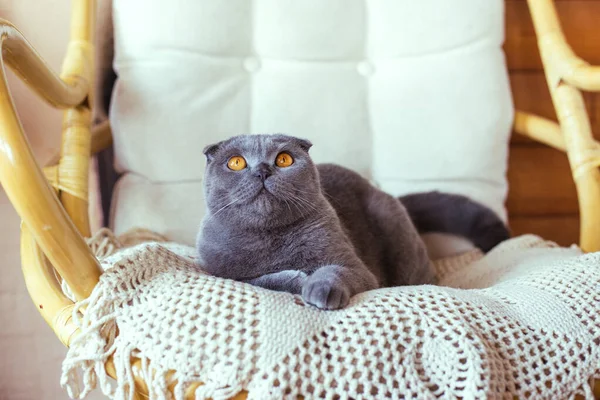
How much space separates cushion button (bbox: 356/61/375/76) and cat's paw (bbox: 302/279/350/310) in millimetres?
809

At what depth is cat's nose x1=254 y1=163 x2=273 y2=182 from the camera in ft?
2.68

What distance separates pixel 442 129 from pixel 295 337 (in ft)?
2.80

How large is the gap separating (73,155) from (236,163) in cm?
39

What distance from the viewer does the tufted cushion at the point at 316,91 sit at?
4.08 feet

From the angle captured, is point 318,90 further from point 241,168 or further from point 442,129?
point 241,168

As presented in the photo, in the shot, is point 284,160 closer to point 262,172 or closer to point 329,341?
point 262,172

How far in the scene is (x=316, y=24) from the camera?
1342 mm

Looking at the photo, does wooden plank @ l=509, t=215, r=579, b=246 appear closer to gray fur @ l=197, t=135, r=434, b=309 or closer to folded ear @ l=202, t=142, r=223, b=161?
gray fur @ l=197, t=135, r=434, b=309

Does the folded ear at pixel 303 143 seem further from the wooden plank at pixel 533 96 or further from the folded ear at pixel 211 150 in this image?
the wooden plank at pixel 533 96

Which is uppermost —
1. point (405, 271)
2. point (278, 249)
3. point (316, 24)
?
point (316, 24)

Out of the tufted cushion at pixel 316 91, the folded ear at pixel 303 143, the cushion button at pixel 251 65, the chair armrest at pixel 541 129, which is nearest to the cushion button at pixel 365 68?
the tufted cushion at pixel 316 91

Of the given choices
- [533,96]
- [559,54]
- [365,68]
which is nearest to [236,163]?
[365,68]

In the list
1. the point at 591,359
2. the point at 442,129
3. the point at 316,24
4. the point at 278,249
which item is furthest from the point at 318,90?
the point at 591,359

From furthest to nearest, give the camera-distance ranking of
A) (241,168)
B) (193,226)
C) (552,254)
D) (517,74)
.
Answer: (517,74), (193,226), (552,254), (241,168)
